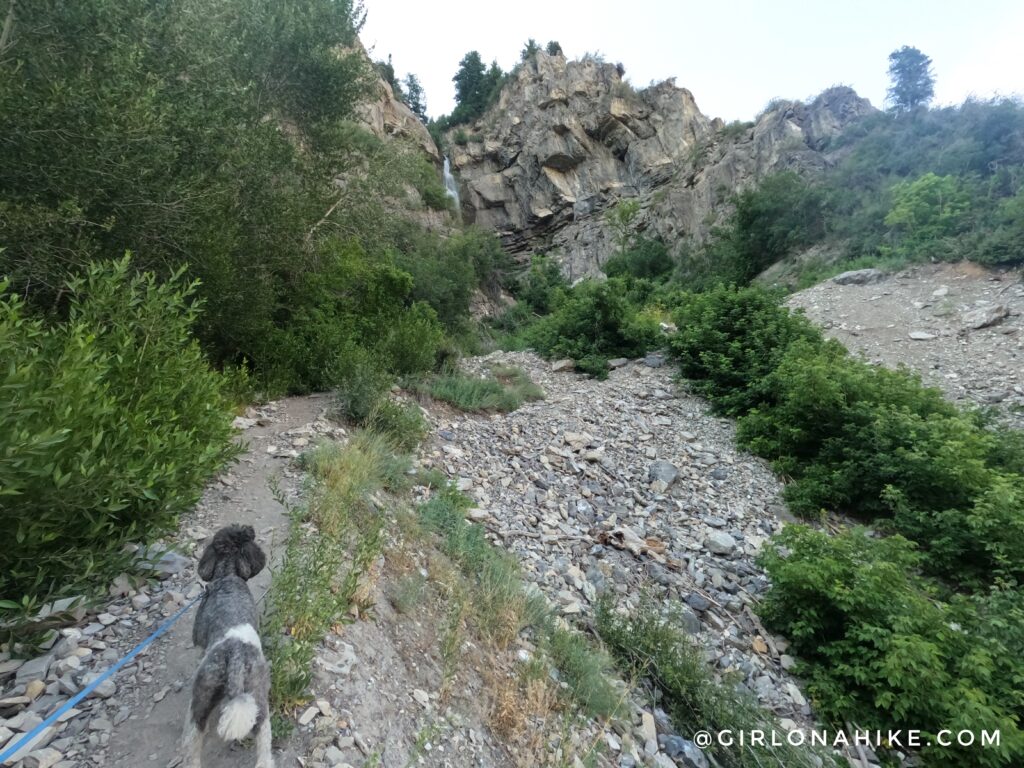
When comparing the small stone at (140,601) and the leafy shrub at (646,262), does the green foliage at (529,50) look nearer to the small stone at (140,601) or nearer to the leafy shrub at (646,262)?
the leafy shrub at (646,262)

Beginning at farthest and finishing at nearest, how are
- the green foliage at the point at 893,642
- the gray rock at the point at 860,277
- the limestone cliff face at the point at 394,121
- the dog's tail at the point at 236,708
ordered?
the limestone cliff face at the point at 394,121 < the gray rock at the point at 860,277 < the green foliage at the point at 893,642 < the dog's tail at the point at 236,708

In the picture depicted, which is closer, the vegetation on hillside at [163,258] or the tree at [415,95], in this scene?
the vegetation on hillside at [163,258]

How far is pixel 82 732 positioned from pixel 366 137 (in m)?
14.0

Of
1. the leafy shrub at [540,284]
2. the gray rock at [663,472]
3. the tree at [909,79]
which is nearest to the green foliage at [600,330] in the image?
the gray rock at [663,472]

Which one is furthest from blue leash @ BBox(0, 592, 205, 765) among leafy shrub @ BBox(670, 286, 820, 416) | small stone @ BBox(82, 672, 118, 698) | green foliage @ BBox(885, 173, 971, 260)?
green foliage @ BBox(885, 173, 971, 260)

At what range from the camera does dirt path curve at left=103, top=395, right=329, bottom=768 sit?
1.69 m

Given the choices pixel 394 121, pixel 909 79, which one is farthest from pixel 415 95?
pixel 909 79

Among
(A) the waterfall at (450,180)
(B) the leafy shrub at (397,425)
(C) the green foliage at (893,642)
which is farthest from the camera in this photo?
(A) the waterfall at (450,180)

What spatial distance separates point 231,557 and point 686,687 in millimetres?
3150

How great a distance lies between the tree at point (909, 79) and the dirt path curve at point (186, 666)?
3390 cm

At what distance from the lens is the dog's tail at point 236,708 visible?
1525mm

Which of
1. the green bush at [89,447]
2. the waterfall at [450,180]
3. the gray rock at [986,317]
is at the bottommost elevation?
the green bush at [89,447]

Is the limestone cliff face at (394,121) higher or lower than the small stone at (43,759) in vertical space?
higher

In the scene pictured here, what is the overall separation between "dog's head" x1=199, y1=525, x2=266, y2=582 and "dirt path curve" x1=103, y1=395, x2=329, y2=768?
38 centimetres
